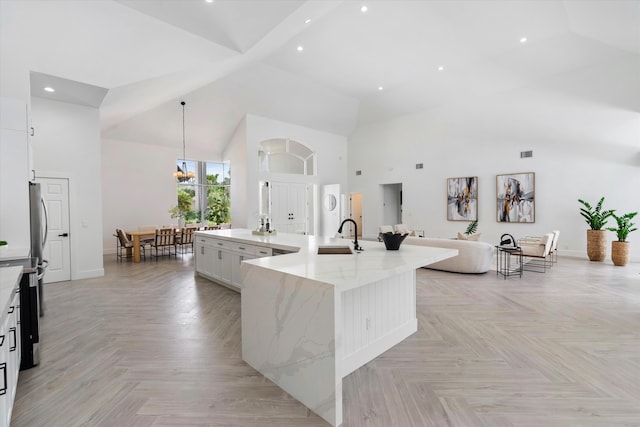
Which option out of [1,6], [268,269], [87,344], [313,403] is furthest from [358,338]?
[1,6]

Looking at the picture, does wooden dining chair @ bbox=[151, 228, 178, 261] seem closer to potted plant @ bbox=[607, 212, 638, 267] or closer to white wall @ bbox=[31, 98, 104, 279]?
white wall @ bbox=[31, 98, 104, 279]

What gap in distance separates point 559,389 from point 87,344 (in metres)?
4.08

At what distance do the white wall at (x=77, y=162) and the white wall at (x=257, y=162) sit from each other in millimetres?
3673

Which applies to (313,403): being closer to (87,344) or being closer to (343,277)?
(343,277)

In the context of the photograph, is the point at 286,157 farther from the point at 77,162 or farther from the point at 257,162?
the point at 77,162

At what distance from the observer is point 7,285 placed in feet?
6.15

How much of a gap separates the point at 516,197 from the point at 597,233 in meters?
1.91

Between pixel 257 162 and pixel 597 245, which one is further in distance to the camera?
pixel 257 162

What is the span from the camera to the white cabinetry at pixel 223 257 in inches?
166

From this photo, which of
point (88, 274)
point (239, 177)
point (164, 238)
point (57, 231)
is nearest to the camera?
point (57, 231)

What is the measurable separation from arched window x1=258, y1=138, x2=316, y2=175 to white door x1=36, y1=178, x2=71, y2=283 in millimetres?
4899

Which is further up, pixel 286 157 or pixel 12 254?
pixel 286 157

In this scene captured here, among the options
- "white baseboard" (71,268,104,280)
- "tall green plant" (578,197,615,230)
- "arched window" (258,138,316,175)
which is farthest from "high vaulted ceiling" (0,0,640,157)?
"tall green plant" (578,197,615,230)

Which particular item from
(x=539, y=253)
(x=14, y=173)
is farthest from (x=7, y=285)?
(x=539, y=253)
